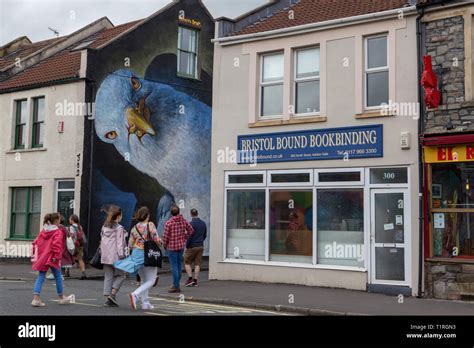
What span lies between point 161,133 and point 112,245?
1365 centimetres

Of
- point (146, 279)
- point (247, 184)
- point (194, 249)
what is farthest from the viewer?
point (247, 184)

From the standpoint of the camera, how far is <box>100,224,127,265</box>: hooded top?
1156cm

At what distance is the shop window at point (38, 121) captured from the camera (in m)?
24.1


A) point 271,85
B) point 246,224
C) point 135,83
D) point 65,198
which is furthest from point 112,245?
point 135,83

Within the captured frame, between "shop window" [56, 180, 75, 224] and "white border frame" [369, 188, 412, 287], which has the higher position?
"shop window" [56, 180, 75, 224]

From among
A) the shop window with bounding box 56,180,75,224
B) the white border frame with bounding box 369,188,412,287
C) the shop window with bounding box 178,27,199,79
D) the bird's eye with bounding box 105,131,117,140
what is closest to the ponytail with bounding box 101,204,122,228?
the white border frame with bounding box 369,188,412,287

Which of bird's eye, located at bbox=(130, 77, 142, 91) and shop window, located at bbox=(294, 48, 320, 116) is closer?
shop window, located at bbox=(294, 48, 320, 116)

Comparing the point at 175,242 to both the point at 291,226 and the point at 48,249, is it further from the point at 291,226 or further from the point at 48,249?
the point at 48,249

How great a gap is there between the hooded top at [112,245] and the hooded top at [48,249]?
939 millimetres

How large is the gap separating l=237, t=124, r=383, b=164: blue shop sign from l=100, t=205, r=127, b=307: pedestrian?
236 inches

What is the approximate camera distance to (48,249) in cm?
1187

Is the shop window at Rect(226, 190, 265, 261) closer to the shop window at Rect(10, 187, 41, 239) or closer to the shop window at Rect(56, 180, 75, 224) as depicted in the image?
the shop window at Rect(56, 180, 75, 224)

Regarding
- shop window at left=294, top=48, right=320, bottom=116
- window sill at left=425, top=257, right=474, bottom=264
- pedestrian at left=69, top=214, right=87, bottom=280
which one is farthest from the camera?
pedestrian at left=69, top=214, right=87, bottom=280

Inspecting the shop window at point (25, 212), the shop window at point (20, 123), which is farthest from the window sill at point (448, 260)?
the shop window at point (20, 123)
